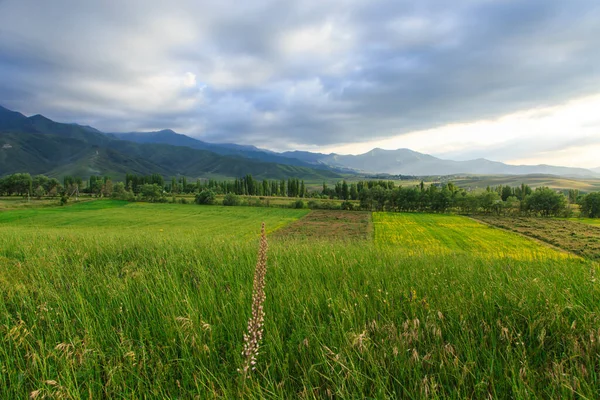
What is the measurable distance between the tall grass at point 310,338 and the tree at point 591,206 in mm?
135324

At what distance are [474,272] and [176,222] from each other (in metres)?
78.9

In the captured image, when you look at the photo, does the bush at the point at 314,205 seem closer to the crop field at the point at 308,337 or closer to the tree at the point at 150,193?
the tree at the point at 150,193

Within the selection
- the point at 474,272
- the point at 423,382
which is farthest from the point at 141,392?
the point at 474,272

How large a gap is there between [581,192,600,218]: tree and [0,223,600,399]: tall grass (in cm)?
13532

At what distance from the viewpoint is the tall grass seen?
2.20 m

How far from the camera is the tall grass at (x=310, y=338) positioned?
2.20 m

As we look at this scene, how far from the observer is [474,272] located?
4910 millimetres

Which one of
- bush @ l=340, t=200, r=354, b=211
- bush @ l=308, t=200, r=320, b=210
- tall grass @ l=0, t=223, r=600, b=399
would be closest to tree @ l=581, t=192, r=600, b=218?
bush @ l=340, t=200, r=354, b=211

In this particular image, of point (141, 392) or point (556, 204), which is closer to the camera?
point (141, 392)

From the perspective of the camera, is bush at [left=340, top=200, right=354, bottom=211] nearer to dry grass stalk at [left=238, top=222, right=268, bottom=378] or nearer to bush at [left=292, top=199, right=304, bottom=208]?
bush at [left=292, top=199, right=304, bottom=208]

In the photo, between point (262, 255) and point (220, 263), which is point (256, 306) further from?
point (220, 263)

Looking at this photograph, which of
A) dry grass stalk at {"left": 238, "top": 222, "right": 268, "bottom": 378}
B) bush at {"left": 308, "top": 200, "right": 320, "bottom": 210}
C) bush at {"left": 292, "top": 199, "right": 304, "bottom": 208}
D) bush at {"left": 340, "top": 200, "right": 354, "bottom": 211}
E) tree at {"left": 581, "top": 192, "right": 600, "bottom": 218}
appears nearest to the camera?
dry grass stalk at {"left": 238, "top": 222, "right": 268, "bottom": 378}

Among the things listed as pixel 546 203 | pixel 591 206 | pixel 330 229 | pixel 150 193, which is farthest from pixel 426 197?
pixel 150 193

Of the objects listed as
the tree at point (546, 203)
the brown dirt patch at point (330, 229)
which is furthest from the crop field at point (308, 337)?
the tree at point (546, 203)
